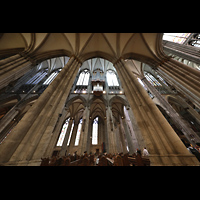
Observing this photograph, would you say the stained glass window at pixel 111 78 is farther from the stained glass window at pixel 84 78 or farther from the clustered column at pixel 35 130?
the clustered column at pixel 35 130

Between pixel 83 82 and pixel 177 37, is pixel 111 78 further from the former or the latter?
pixel 177 37

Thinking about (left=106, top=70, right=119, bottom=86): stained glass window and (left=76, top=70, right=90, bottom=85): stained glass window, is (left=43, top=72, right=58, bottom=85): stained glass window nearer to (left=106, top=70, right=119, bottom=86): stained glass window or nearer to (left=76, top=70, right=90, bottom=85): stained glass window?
(left=76, top=70, right=90, bottom=85): stained glass window

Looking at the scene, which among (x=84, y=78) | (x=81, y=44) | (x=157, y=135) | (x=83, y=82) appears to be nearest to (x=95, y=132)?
(x=83, y=82)

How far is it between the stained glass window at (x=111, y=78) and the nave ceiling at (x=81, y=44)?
646 centimetres

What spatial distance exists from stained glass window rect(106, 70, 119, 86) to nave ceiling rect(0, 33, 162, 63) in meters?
6.46

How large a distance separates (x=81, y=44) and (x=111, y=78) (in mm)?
8459

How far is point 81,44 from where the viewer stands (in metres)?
6.98

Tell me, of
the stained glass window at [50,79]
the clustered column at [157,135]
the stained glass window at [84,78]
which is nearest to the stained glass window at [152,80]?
the stained glass window at [84,78]

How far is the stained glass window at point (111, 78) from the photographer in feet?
45.0

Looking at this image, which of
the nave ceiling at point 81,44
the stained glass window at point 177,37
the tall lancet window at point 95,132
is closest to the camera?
the nave ceiling at point 81,44

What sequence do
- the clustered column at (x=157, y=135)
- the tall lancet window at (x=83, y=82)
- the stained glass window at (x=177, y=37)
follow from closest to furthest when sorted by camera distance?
the clustered column at (x=157, y=135), the stained glass window at (x=177, y=37), the tall lancet window at (x=83, y=82)

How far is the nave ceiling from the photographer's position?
6.43 metres

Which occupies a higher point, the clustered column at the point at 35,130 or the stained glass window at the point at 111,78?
the stained glass window at the point at 111,78
